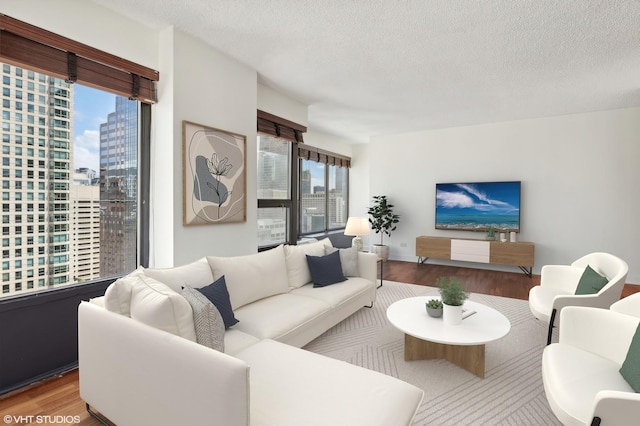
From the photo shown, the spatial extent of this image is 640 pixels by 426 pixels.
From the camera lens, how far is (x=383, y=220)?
6.87 metres

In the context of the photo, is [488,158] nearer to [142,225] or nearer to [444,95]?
[444,95]

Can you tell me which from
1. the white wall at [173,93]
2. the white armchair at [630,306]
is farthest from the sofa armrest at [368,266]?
the white armchair at [630,306]

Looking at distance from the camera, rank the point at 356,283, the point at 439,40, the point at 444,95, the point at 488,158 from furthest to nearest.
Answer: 1. the point at 488,158
2. the point at 444,95
3. the point at 356,283
4. the point at 439,40

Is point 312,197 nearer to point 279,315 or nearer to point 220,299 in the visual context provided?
point 279,315

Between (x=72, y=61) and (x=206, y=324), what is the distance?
7.03 feet

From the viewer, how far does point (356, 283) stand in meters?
3.38

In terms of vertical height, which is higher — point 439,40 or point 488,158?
point 439,40

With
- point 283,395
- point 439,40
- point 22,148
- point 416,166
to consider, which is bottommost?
point 283,395

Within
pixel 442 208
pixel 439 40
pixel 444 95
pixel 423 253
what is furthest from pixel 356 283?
pixel 442 208

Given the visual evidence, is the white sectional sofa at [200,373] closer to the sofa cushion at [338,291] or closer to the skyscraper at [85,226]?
the sofa cushion at [338,291]

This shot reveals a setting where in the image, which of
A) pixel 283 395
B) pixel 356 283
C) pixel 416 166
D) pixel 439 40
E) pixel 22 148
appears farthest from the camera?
pixel 416 166

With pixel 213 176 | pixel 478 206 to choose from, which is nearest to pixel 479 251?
pixel 478 206

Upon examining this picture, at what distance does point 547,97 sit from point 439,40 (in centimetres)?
249

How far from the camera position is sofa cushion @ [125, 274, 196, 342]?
154cm
